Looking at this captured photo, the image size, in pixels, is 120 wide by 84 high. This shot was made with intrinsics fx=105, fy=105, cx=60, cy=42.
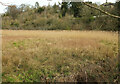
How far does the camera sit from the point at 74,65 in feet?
10.3

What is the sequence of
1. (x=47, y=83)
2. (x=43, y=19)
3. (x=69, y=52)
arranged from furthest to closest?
(x=43, y=19)
(x=69, y=52)
(x=47, y=83)

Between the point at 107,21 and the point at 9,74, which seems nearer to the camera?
the point at 107,21

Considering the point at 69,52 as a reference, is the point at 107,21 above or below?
above

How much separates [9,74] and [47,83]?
107 cm

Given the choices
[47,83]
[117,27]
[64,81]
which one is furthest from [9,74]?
[117,27]

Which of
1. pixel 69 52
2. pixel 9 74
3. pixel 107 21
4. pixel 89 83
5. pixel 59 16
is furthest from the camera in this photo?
pixel 59 16

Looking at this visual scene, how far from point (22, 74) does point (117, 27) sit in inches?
99.3

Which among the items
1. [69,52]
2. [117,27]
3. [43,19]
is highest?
[43,19]

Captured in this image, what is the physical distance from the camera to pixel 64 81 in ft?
7.09

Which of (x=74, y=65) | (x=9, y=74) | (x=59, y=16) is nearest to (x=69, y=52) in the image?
(x=74, y=65)

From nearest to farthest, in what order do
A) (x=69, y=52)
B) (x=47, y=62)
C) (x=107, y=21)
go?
(x=107, y=21) < (x=47, y=62) < (x=69, y=52)

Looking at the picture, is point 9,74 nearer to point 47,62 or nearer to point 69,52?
point 47,62

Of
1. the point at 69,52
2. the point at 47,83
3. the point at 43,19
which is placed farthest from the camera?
the point at 43,19

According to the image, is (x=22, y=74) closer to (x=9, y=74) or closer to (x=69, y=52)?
(x=9, y=74)
